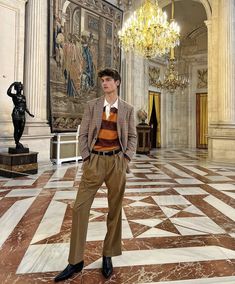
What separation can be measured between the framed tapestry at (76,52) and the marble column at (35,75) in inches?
13.3

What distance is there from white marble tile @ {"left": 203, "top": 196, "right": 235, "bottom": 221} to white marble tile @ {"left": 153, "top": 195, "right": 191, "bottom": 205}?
1.12ft

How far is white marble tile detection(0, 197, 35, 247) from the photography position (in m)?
2.60

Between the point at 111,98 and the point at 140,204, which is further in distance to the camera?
the point at 140,204

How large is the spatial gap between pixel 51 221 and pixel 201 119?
45.2ft

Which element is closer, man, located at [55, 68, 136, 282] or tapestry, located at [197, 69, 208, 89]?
man, located at [55, 68, 136, 282]

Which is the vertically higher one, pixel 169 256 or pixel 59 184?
pixel 59 184

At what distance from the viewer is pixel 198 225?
2906mm

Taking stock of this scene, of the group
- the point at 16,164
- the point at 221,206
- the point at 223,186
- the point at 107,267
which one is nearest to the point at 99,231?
the point at 107,267

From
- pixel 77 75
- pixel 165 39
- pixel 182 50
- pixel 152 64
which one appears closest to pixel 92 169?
pixel 165 39

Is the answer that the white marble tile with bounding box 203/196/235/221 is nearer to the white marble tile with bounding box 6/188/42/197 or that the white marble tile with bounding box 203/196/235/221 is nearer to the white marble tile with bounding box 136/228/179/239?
the white marble tile with bounding box 136/228/179/239

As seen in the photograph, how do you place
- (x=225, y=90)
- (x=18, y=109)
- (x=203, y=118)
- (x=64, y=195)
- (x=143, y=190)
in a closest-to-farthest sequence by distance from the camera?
(x=64, y=195), (x=143, y=190), (x=18, y=109), (x=225, y=90), (x=203, y=118)

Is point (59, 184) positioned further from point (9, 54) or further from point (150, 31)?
point (150, 31)

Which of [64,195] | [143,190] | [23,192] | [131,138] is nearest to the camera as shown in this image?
[131,138]

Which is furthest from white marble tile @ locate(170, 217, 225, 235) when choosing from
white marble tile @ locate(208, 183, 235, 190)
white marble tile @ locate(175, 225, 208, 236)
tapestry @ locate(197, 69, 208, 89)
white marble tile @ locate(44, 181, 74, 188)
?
tapestry @ locate(197, 69, 208, 89)
